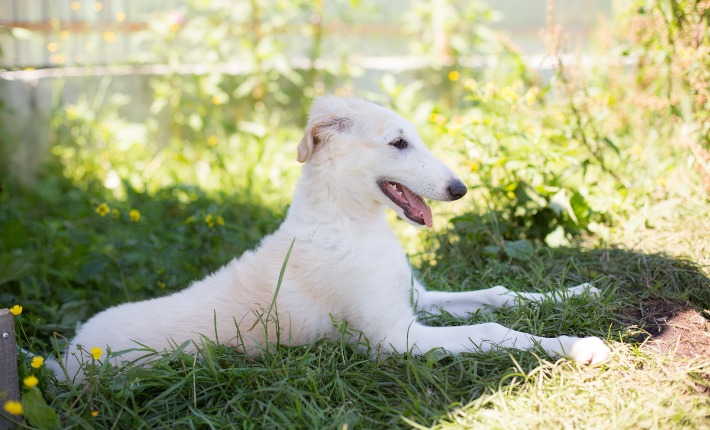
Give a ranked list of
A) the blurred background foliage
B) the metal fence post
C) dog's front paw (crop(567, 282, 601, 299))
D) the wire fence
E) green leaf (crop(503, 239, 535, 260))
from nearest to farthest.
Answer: the metal fence post
dog's front paw (crop(567, 282, 601, 299))
green leaf (crop(503, 239, 535, 260))
the blurred background foliage
the wire fence

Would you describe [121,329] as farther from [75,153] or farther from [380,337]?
[75,153]

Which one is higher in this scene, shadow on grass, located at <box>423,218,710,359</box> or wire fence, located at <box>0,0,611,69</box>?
wire fence, located at <box>0,0,611,69</box>

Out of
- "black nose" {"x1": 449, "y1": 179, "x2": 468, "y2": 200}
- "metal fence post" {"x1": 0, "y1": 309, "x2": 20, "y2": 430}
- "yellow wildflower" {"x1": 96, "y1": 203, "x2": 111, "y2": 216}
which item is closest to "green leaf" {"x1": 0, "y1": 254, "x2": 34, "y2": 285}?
"yellow wildflower" {"x1": 96, "y1": 203, "x2": 111, "y2": 216}

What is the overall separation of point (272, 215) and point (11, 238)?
5.72ft

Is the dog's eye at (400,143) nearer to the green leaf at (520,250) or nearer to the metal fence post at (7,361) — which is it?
the green leaf at (520,250)

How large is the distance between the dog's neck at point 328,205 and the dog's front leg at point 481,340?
21.2 inches

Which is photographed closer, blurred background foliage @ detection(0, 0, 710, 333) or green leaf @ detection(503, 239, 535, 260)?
green leaf @ detection(503, 239, 535, 260)

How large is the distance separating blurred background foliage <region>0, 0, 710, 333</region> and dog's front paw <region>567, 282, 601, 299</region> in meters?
0.55

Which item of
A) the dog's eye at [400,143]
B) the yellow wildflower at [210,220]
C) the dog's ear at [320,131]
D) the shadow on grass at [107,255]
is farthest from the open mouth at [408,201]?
the yellow wildflower at [210,220]

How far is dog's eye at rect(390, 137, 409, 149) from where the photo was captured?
285 centimetres

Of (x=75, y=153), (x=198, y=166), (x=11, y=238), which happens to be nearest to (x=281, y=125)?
(x=198, y=166)

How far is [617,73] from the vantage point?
5875 millimetres

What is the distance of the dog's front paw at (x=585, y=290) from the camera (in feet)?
9.99

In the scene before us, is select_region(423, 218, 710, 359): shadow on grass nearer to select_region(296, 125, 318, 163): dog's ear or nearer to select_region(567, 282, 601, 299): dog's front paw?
select_region(567, 282, 601, 299): dog's front paw
